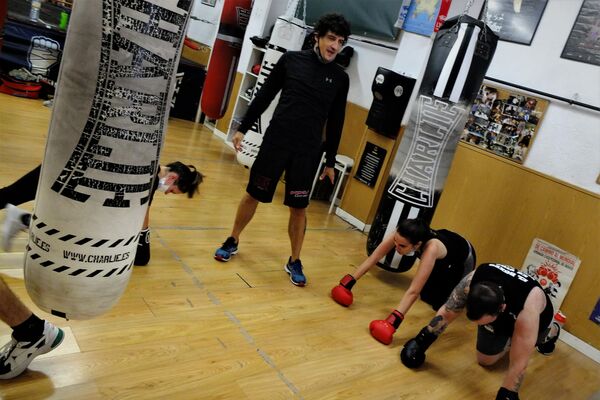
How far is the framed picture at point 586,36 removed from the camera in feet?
11.1

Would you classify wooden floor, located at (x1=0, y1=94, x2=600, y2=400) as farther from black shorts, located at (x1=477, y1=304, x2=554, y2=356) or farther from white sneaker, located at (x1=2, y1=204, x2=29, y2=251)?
white sneaker, located at (x1=2, y1=204, x2=29, y2=251)

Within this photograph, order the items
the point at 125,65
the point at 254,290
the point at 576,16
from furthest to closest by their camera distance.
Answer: the point at 576,16, the point at 254,290, the point at 125,65

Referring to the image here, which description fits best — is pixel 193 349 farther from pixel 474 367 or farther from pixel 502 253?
pixel 502 253

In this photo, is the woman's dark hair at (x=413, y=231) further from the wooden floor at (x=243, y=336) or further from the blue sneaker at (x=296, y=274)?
the blue sneaker at (x=296, y=274)

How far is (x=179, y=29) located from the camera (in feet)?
3.59

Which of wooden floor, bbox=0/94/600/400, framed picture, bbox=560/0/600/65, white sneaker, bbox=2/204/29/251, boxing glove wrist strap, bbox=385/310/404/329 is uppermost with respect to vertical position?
framed picture, bbox=560/0/600/65

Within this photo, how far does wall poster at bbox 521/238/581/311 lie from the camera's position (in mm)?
3428

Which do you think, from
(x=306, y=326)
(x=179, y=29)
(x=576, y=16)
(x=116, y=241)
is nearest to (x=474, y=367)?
(x=306, y=326)

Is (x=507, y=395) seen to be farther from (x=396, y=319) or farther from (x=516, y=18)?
(x=516, y=18)

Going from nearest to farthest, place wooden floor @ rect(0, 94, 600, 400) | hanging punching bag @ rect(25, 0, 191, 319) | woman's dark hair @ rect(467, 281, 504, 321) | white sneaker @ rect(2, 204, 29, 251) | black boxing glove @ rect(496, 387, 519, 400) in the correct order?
1. hanging punching bag @ rect(25, 0, 191, 319)
2. white sneaker @ rect(2, 204, 29, 251)
3. wooden floor @ rect(0, 94, 600, 400)
4. woman's dark hair @ rect(467, 281, 504, 321)
5. black boxing glove @ rect(496, 387, 519, 400)

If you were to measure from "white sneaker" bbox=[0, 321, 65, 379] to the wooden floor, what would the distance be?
0.04 metres

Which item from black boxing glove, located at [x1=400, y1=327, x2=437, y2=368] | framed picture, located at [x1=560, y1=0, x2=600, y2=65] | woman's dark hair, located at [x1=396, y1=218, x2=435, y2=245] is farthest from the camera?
framed picture, located at [x1=560, y1=0, x2=600, y2=65]

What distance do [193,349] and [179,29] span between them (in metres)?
1.46

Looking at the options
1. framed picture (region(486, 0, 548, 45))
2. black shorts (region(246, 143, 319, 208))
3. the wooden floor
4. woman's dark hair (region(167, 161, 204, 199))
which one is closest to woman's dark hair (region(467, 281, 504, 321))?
the wooden floor
